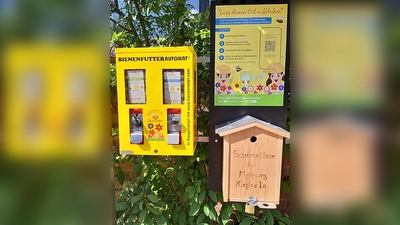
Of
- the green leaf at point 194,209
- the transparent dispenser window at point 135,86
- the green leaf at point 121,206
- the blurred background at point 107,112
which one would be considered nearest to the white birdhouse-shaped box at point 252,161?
the green leaf at point 194,209

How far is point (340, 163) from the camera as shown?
3.52 feet

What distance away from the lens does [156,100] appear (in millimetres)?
1819

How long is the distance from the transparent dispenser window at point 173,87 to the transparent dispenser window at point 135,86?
0.14 metres

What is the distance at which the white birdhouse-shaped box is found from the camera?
175cm

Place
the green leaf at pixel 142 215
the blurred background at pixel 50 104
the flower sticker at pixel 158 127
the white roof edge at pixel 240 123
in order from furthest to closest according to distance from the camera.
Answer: the green leaf at pixel 142 215 → the flower sticker at pixel 158 127 → the white roof edge at pixel 240 123 → the blurred background at pixel 50 104

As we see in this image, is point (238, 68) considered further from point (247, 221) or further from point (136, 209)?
point (136, 209)

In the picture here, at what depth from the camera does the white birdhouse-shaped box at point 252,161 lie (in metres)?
1.75

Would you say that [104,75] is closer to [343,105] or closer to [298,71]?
[298,71]

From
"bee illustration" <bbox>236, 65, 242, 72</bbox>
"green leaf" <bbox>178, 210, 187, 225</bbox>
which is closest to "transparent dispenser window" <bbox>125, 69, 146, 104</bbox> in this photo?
"bee illustration" <bbox>236, 65, 242, 72</bbox>

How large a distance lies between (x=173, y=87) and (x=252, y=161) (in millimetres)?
694

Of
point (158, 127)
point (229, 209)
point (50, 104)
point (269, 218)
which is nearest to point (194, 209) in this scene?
point (229, 209)

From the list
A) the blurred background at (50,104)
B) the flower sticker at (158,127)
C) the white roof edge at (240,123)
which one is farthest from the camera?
the flower sticker at (158,127)

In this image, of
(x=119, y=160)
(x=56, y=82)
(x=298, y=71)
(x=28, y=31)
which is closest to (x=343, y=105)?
(x=298, y=71)

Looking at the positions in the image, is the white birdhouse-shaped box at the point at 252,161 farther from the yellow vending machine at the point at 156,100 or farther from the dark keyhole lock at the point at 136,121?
the dark keyhole lock at the point at 136,121
